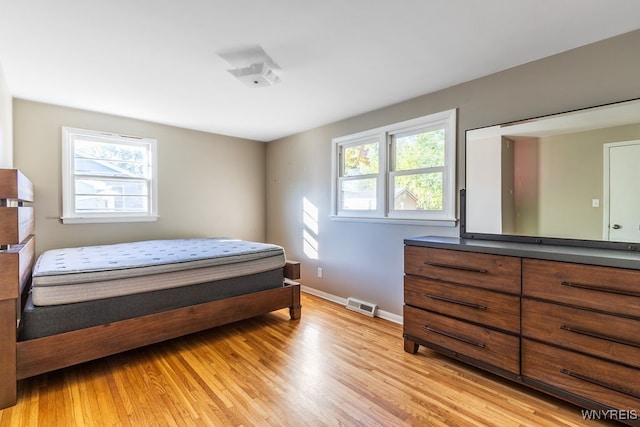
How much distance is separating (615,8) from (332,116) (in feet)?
7.88

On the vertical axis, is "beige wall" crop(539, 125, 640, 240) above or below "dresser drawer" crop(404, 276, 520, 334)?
above

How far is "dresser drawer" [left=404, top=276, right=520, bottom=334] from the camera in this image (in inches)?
74.5

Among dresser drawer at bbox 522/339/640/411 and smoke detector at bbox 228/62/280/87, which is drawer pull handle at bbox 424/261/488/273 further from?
smoke detector at bbox 228/62/280/87

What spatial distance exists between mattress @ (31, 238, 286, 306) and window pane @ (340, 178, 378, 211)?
1.07 metres

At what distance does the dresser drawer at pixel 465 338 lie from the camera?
6.20 ft

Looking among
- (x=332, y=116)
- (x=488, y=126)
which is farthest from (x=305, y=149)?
(x=488, y=126)

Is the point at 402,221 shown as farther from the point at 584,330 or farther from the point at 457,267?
the point at 584,330

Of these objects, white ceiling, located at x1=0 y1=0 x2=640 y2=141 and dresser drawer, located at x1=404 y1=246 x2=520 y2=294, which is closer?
white ceiling, located at x1=0 y1=0 x2=640 y2=141

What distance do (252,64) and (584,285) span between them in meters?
2.45

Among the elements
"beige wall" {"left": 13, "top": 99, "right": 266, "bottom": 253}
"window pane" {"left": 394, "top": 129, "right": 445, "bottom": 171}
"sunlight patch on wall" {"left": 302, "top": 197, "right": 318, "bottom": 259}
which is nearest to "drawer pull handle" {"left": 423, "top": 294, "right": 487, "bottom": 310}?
"window pane" {"left": 394, "top": 129, "right": 445, "bottom": 171}

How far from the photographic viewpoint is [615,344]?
1536 millimetres

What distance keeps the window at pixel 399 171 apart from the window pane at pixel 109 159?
95.9 inches

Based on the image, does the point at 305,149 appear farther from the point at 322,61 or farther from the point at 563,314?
the point at 563,314

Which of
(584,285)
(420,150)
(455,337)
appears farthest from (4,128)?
(584,285)
